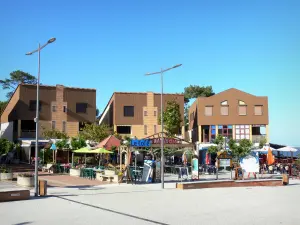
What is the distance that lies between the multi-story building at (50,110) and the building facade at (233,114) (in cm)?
1477

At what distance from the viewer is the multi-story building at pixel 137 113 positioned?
5025 cm

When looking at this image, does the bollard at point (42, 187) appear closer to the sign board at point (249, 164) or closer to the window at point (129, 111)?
the sign board at point (249, 164)

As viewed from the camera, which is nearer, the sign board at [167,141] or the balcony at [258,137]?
the sign board at [167,141]

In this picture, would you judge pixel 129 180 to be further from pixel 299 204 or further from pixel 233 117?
pixel 233 117

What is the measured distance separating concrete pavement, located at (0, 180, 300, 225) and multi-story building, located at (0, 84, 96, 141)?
29.7m

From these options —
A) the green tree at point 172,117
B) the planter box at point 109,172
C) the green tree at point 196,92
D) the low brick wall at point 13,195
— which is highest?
the green tree at point 196,92

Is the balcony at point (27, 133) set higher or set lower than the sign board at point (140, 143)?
higher

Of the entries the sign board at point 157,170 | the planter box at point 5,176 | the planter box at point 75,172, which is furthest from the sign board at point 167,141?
the planter box at point 5,176

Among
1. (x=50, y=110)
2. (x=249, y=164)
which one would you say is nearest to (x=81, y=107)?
(x=50, y=110)

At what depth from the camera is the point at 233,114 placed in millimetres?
48844

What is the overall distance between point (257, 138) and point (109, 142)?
27.2 m

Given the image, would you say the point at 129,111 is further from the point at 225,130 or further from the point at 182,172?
the point at 182,172

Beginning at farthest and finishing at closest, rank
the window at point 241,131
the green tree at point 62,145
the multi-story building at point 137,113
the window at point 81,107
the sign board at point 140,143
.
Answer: the multi-story building at point 137,113 → the window at point 81,107 → the window at point 241,131 → the green tree at point 62,145 → the sign board at point 140,143

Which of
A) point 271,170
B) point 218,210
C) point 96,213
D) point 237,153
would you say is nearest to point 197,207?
point 218,210
